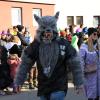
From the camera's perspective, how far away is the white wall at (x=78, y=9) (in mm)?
32031

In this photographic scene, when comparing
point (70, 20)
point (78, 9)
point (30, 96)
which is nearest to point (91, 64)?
point (30, 96)

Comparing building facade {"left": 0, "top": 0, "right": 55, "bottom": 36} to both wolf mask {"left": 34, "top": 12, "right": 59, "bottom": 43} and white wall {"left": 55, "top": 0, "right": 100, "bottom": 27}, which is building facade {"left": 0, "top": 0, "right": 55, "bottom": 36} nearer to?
white wall {"left": 55, "top": 0, "right": 100, "bottom": 27}

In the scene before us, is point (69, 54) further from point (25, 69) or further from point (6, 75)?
point (6, 75)

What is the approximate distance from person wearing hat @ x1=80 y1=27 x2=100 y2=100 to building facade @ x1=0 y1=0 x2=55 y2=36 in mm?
17610

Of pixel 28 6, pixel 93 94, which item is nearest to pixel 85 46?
pixel 93 94

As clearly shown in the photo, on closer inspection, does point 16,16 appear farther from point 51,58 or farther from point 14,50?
point 51,58

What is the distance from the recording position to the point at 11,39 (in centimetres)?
1493

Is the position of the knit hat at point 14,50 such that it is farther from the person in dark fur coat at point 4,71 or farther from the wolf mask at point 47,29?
the wolf mask at point 47,29

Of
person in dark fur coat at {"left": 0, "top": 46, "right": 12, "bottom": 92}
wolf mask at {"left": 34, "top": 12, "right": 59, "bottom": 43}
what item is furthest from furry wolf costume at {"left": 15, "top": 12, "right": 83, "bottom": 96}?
person in dark fur coat at {"left": 0, "top": 46, "right": 12, "bottom": 92}

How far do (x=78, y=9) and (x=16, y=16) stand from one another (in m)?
6.33

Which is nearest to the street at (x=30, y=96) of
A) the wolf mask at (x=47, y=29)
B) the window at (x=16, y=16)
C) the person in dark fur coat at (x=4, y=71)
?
the person in dark fur coat at (x=4, y=71)

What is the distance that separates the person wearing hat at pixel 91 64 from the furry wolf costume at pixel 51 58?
1.82 m

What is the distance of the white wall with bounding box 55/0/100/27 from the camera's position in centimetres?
3203

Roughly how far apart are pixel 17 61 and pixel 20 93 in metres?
0.92
